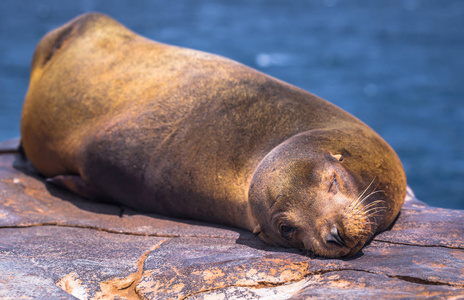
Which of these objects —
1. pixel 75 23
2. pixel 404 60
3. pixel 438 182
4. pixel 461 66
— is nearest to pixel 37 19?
pixel 404 60

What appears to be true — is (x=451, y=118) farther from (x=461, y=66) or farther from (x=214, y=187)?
(x=214, y=187)

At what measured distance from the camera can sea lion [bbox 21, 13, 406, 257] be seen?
363 centimetres

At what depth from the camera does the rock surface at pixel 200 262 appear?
3.01 m

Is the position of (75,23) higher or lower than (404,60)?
lower

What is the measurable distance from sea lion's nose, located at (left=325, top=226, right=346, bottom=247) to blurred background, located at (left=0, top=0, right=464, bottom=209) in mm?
8753

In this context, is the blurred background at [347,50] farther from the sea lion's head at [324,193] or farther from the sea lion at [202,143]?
the sea lion's head at [324,193]

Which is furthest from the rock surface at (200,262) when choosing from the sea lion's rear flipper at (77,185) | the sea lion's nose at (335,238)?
the sea lion's rear flipper at (77,185)

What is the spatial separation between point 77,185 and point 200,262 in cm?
198

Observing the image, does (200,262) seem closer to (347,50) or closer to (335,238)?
(335,238)

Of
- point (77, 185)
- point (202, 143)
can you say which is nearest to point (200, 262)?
point (202, 143)

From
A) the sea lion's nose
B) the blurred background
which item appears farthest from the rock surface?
the blurred background

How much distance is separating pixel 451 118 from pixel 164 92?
11465 millimetres

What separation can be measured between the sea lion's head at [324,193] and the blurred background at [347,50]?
8206 millimetres

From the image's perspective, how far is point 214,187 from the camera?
13.9ft
